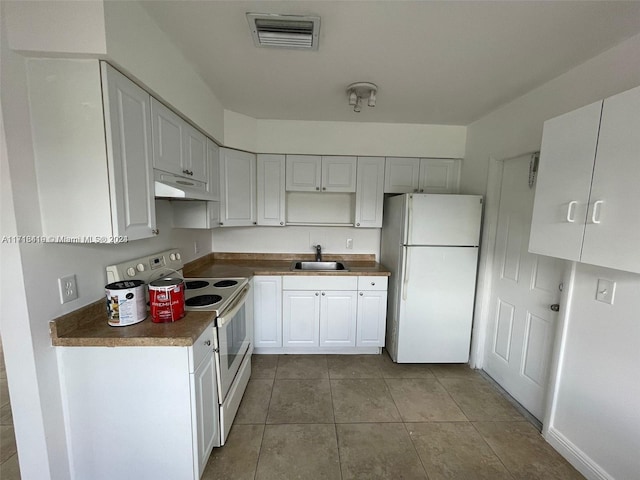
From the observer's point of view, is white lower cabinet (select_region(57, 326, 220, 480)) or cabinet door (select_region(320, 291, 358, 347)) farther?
cabinet door (select_region(320, 291, 358, 347))

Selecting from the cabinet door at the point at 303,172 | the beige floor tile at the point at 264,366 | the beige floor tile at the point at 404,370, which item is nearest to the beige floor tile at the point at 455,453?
the beige floor tile at the point at 404,370

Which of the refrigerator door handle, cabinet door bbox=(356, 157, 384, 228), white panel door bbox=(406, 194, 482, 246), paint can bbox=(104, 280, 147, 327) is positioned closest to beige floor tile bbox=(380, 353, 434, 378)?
the refrigerator door handle

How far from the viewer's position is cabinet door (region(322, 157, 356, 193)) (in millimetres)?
2762

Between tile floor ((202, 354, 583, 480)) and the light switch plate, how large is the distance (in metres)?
1.06

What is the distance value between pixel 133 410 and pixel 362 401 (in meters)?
1.56

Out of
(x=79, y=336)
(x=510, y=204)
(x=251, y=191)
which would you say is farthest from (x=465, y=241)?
(x=79, y=336)

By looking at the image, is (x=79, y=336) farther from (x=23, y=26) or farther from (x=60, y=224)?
(x=23, y=26)

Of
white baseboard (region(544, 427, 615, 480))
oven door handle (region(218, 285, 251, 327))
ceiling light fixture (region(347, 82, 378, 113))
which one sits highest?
ceiling light fixture (region(347, 82, 378, 113))

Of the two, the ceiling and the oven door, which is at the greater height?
the ceiling

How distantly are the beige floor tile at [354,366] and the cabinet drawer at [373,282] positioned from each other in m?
0.75

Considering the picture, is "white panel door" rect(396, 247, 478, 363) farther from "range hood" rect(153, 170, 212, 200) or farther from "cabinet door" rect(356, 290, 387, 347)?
"range hood" rect(153, 170, 212, 200)

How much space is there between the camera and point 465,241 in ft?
7.66

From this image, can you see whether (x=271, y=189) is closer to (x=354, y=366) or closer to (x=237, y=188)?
(x=237, y=188)

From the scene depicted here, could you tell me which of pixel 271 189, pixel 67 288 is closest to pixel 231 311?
pixel 67 288
